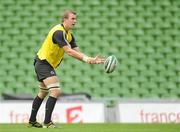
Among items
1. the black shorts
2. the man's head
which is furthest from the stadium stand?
the man's head

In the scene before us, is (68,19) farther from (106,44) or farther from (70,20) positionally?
(106,44)

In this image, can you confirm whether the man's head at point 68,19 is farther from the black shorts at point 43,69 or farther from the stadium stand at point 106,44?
the stadium stand at point 106,44

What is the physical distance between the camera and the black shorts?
29.3 feet

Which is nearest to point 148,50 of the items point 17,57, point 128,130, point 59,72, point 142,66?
point 142,66

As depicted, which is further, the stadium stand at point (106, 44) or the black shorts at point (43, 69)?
the stadium stand at point (106, 44)

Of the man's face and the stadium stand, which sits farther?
the stadium stand

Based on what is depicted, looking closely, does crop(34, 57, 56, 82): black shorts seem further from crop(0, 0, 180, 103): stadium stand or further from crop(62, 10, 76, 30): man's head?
crop(0, 0, 180, 103): stadium stand

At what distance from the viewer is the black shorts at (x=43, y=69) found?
895 centimetres

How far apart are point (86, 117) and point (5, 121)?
1642 millimetres

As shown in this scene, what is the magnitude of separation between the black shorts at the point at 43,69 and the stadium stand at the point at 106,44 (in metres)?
5.92

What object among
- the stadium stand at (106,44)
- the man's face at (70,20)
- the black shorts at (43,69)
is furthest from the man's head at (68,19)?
the stadium stand at (106,44)

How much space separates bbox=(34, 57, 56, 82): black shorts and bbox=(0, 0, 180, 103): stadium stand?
19.4ft

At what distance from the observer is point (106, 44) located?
50.3 feet

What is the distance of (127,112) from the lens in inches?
516
